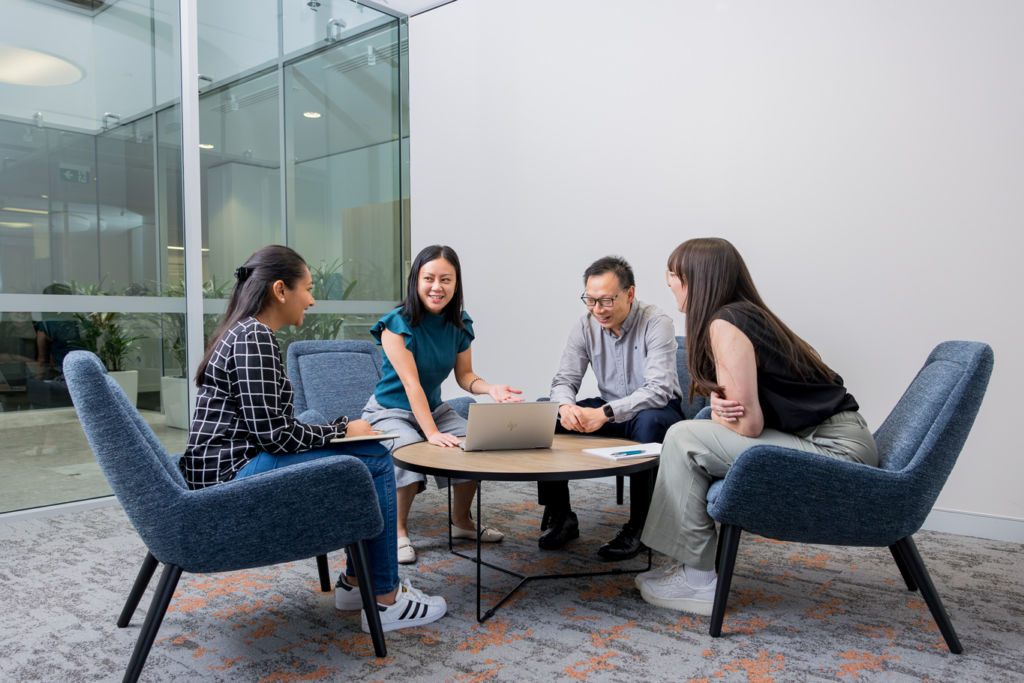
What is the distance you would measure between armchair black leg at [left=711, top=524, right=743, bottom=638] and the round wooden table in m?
0.32

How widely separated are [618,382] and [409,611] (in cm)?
138

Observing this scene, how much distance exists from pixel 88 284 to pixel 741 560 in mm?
3370

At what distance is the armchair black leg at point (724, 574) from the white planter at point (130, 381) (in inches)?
124

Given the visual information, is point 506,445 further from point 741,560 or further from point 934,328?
point 934,328

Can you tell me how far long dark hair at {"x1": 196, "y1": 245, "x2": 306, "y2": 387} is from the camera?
199cm

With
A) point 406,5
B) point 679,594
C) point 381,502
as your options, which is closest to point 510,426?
point 381,502

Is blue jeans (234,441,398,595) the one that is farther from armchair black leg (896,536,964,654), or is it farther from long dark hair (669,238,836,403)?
armchair black leg (896,536,964,654)

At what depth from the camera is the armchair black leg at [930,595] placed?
195cm

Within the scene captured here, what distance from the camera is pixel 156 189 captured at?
12.9ft

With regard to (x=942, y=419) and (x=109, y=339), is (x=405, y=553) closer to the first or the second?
(x=942, y=419)

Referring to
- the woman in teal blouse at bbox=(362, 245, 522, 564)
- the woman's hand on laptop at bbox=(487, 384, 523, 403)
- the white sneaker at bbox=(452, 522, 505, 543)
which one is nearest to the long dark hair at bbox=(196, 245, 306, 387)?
the woman in teal blouse at bbox=(362, 245, 522, 564)

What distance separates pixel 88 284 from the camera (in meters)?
3.64

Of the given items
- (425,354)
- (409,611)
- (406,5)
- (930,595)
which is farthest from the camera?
(406,5)

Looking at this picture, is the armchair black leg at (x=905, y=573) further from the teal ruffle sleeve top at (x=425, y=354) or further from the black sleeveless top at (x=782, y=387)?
the teal ruffle sleeve top at (x=425, y=354)
